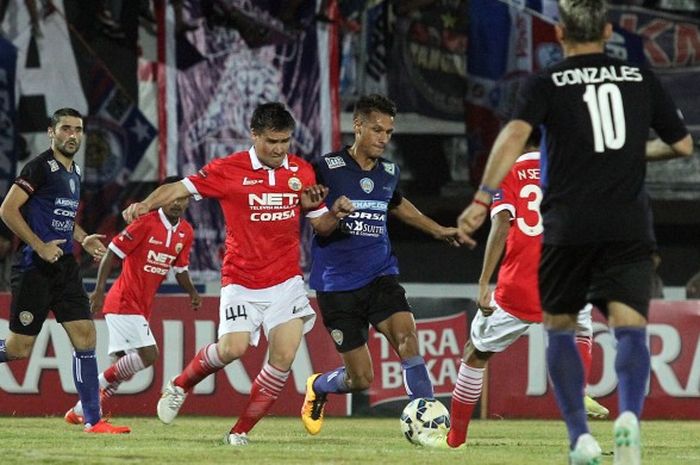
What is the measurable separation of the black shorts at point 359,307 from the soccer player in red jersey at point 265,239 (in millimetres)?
173

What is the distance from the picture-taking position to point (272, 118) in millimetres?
9523

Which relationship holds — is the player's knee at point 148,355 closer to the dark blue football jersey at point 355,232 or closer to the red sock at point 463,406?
the dark blue football jersey at point 355,232

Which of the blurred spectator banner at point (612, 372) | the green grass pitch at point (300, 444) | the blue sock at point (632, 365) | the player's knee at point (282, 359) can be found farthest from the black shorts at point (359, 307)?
the blurred spectator banner at point (612, 372)

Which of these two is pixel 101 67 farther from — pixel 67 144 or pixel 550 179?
pixel 550 179

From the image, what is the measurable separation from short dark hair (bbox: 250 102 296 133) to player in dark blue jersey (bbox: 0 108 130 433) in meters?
1.81

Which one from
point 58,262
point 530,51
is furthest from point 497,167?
point 530,51

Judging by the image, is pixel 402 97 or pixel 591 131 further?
pixel 402 97

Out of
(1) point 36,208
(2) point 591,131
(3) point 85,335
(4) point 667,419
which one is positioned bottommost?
(4) point 667,419

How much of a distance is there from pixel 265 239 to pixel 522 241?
5.24 ft

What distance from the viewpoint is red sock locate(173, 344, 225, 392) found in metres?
10.1

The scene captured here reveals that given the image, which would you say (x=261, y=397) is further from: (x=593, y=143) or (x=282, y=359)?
(x=593, y=143)

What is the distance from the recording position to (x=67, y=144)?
10.9m

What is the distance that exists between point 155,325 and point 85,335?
360 cm

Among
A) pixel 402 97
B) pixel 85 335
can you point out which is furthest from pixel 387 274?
pixel 402 97
